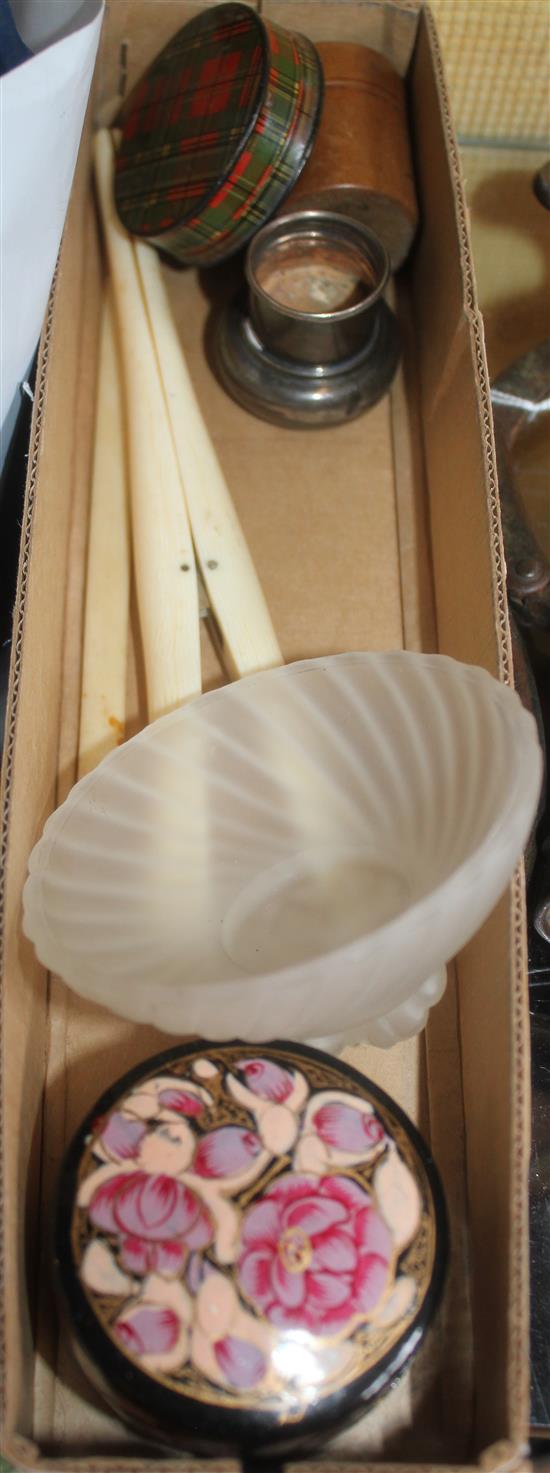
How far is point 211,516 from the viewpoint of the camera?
0.91 metres

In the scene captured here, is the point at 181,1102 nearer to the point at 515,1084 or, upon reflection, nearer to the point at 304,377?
the point at 515,1084

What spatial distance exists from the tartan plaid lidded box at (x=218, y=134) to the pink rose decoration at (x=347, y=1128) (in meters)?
0.67

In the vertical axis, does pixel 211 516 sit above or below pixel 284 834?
above

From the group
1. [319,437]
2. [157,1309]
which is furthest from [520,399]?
[157,1309]

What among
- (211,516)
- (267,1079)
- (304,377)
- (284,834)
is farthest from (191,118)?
(267,1079)

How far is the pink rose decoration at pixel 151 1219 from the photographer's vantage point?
0.60m


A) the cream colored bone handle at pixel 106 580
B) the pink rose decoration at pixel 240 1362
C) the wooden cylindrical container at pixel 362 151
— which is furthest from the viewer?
the wooden cylindrical container at pixel 362 151

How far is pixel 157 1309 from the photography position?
58 centimetres

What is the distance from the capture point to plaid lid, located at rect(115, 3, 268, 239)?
912 millimetres

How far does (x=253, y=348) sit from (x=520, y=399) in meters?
0.22

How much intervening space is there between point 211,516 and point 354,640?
144 mm

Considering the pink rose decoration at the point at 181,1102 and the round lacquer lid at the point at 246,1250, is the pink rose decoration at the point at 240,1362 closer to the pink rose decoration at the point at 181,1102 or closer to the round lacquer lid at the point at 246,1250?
the round lacquer lid at the point at 246,1250

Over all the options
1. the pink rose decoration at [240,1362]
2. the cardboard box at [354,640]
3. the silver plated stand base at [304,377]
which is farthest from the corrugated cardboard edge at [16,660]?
the silver plated stand base at [304,377]

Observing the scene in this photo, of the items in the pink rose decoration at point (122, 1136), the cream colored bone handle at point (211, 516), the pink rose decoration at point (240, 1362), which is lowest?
the pink rose decoration at point (240, 1362)
